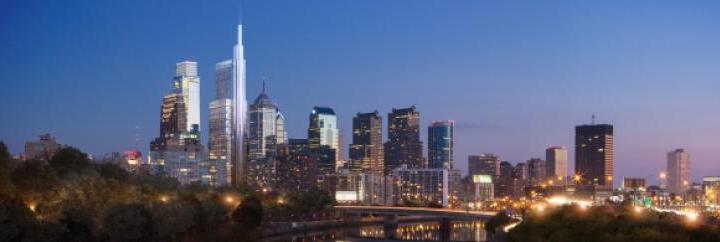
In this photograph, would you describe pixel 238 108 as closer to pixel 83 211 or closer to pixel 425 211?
pixel 425 211

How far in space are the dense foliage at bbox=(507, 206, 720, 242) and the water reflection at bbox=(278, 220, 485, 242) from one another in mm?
42648

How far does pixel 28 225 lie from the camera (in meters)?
57.4

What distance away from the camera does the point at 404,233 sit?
135250 mm

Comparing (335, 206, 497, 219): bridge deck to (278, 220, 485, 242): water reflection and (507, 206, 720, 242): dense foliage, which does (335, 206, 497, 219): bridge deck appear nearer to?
(278, 220, 485, 242): water reflection

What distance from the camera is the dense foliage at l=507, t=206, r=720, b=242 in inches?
1601

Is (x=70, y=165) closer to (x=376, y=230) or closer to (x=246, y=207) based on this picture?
(x=246, y=207)

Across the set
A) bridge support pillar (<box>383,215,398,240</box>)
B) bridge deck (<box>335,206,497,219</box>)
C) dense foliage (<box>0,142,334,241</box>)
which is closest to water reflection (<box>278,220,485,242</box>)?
bridge support pillar (<box>383,215,398,240</box>)

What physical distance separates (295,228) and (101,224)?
48847 millimetres

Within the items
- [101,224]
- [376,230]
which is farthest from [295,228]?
[101,224]

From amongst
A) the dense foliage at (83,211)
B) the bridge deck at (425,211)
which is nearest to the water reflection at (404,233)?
the bridge deck at (425,211)

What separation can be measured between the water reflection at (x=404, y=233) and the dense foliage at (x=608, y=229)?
4265 cm

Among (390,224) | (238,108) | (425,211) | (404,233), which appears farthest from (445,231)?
(238,108)

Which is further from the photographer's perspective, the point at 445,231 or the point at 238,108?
the point at 238,108

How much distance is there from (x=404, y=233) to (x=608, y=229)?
3445 inches
